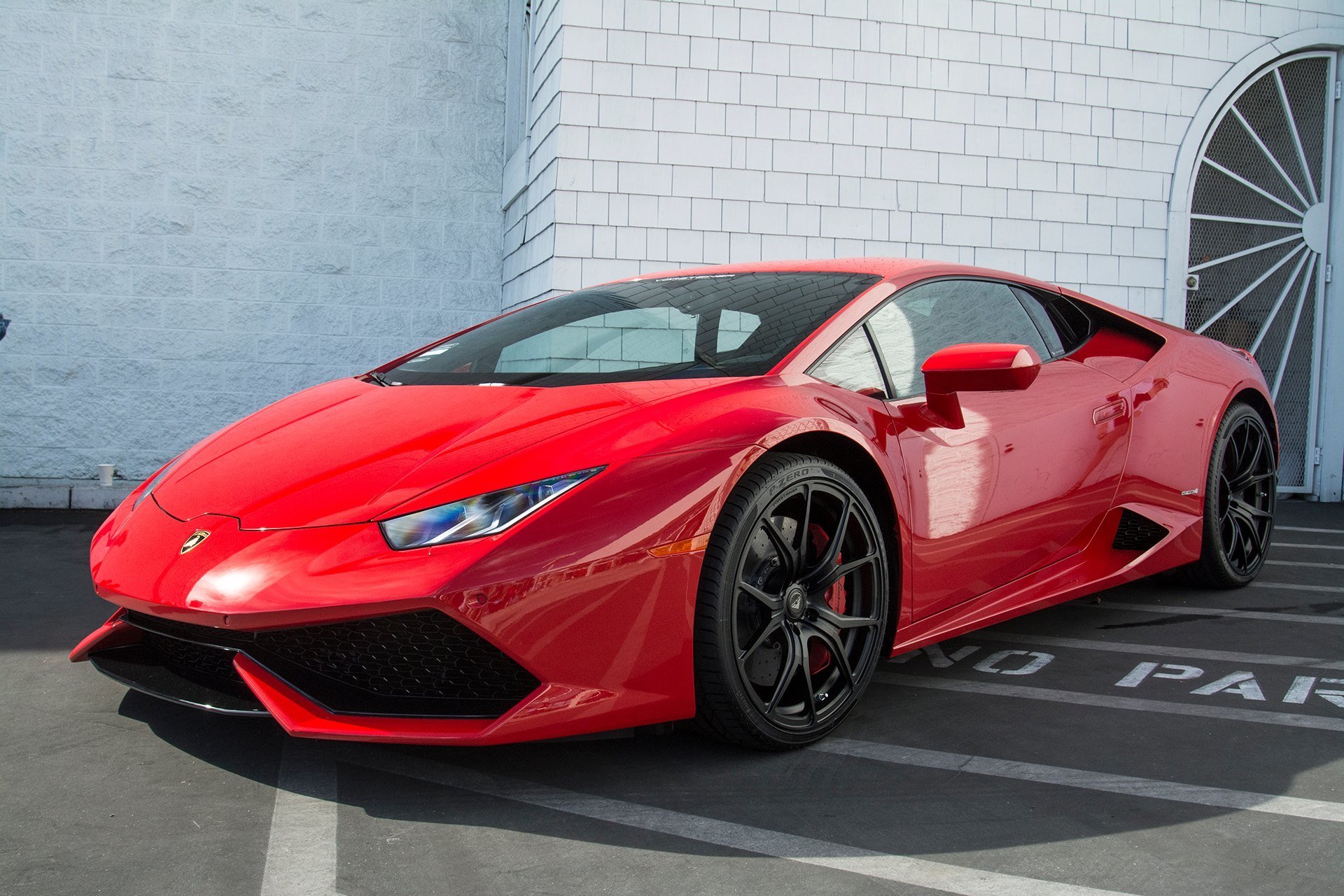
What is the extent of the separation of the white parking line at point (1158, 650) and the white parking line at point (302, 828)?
79.5 inches

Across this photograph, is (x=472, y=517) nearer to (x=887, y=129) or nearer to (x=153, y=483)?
(x=153, y=483)

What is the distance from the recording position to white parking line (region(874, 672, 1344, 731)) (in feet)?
8.40

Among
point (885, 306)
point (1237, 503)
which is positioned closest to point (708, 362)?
point (885, 306)

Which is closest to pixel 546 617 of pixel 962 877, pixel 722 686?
pixel 722 686

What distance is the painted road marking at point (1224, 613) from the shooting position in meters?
3.62

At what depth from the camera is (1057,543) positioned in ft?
9.93

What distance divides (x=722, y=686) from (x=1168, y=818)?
2.69 ft

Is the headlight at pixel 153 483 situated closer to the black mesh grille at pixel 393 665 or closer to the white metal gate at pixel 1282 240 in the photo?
the black mesh grille at pixel 393 665

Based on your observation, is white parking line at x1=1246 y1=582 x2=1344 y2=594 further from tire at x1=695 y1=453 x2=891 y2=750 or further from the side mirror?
tire at x1=695 y1=453 x2=891 y2=750

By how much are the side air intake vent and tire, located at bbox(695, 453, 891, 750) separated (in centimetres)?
114

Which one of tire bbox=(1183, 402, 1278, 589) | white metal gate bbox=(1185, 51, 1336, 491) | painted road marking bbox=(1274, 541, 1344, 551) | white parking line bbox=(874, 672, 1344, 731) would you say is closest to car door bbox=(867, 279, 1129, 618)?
white parking line bbox=(874, 672, 1344, 731)

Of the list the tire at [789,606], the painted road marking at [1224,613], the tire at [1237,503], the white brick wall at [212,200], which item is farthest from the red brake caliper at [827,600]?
the white brick wall at [212,200]

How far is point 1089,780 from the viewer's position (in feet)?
7.13

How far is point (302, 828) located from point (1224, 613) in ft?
9.99
